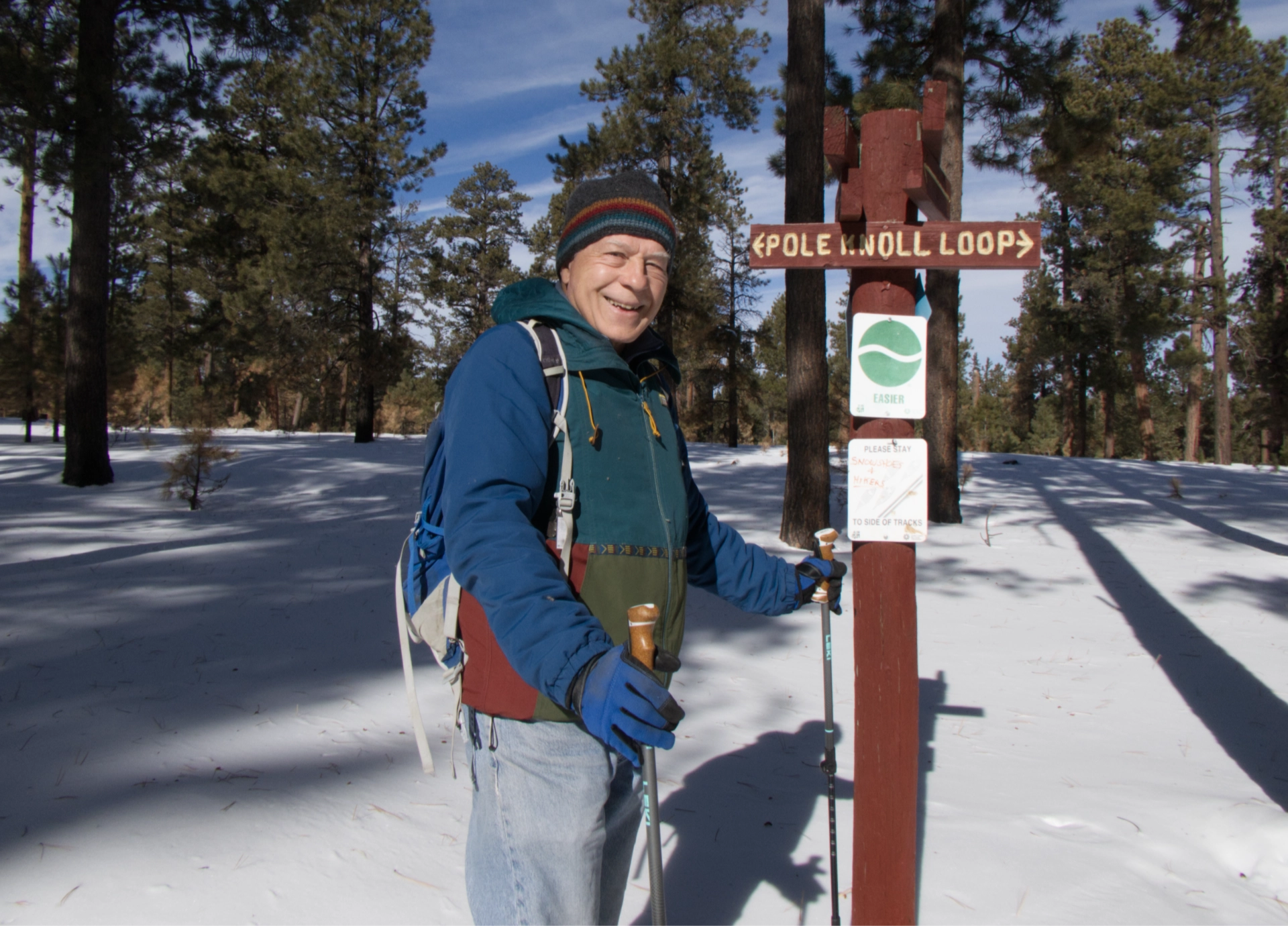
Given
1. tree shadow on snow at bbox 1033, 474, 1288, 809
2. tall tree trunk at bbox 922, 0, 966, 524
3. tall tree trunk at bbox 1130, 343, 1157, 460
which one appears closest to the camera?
tree shadow on snow at bbox 1033, 474, 1288, 809

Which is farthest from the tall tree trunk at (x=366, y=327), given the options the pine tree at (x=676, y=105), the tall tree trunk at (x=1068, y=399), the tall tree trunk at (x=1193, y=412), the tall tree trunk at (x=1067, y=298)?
the tall tree trunk at (x=1193, y=412)

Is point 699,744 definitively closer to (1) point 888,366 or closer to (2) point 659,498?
(1) point 888,366

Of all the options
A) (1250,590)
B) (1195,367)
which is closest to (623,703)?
(1250,590)

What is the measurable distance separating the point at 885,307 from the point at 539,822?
159 centimetres

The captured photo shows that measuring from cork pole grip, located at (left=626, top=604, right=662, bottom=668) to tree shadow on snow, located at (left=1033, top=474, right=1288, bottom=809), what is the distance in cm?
327

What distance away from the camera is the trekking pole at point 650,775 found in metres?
1.43

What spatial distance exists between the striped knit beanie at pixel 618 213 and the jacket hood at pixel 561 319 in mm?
91

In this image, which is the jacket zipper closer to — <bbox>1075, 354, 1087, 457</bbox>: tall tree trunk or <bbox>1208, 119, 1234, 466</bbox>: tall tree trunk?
<bbox>1208, 119, 1234, 466</bbox>: tall tree trunk

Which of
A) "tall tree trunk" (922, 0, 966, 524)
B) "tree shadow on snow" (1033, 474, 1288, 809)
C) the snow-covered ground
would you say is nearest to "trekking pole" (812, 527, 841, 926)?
the snow-covered ground

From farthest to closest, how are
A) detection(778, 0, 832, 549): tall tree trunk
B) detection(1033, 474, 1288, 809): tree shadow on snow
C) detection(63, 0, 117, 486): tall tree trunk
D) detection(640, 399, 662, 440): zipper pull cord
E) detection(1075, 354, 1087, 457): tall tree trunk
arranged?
detection(1075, 354, 1087, 457): tall tree trunk, detection(63, 0, 117, 486): tall tree trunk, detection(778, 0, 832, 549): tall tree trunk, detection(1033, 474, 1288, 809): tree shadow on snow, detection(640, 399, 662, 440): zipper pull cord

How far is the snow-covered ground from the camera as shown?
259 centimetres

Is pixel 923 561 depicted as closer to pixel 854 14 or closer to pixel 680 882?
pixel 680 882

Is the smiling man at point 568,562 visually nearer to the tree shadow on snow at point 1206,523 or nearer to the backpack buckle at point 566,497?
the backpack buckle at point 566,497

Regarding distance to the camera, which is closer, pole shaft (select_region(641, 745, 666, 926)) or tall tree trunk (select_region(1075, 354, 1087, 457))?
pole shaft (select_region(641, 745, 666, 926))
